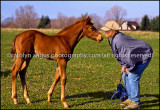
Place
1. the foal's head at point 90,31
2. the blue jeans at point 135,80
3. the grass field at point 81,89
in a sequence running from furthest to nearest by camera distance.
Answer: the grass field at point 81,89, the foal's head at point 90,31, the blue jeans at point 135,80

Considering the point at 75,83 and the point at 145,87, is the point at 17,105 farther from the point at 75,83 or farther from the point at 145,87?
the point at 145,87

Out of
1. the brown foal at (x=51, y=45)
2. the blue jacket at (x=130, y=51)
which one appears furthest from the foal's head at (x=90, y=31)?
the blue jacket at (x=130, y=51)

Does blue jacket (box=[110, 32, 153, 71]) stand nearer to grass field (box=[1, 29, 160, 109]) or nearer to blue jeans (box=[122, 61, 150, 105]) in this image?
blue jeans (box=[122, 61, 150, 105])

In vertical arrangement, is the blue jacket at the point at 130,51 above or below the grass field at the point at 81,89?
above

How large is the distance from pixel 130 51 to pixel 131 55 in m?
0.11

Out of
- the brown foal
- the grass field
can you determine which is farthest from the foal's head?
the grass field

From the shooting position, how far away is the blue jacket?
561cm

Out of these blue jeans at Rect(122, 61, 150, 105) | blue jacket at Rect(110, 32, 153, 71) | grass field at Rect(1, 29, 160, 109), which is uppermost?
blue jacket at Rect(110, 32, 153, 71)

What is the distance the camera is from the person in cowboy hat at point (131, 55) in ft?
18.5

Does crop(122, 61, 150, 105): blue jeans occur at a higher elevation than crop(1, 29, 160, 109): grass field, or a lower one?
higher

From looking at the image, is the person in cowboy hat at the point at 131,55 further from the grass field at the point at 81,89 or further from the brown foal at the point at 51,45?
the grass field at the point at 81,89

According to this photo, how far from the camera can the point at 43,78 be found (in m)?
10.0

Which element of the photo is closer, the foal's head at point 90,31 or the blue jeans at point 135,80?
the blue jeans at point 135,80

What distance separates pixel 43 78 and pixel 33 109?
431 cm
